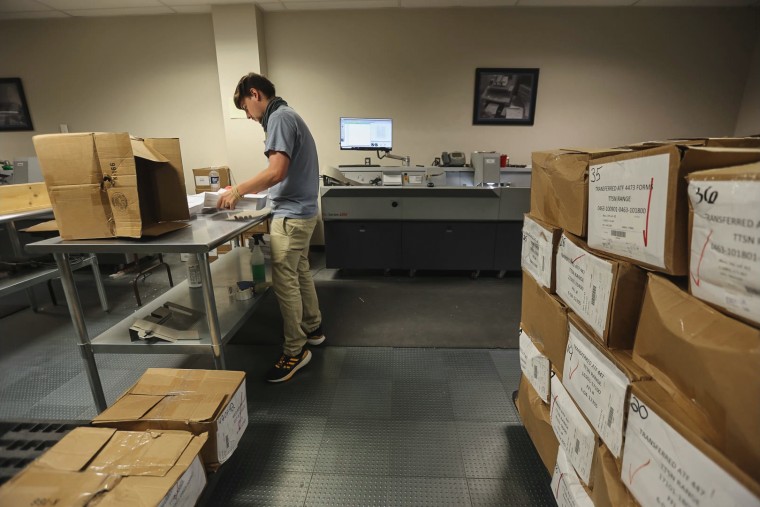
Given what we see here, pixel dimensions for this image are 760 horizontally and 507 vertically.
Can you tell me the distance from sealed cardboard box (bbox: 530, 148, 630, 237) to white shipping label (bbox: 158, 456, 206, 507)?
114cm

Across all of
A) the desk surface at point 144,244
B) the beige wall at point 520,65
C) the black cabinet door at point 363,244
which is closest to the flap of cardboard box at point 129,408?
the desk surface at point 144,244

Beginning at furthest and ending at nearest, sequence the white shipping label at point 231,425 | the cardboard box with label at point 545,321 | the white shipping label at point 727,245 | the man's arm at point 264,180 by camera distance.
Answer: the man's arm at point 264,180 → the white shipping label at point 231,425 → the cardboard box with label at point 545,321 → the white shipping label at point 727,245

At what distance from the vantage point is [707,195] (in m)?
0.48

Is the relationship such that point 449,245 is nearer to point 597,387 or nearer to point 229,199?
point 229,199

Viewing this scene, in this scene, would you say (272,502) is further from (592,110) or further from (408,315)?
(592,110)

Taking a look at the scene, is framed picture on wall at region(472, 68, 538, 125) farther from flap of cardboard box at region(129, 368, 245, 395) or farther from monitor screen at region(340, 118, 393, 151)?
flap of cardboard box at region(129, 368, 245, 395)

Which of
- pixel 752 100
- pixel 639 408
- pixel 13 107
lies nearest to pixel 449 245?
pixel 639 408

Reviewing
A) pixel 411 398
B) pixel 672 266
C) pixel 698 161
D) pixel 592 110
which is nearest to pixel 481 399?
pixel 411 398

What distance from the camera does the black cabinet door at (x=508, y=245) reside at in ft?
9.52

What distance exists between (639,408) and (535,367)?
52 centimetres

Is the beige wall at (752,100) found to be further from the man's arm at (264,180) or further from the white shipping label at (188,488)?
the white shipping label at (188,488)

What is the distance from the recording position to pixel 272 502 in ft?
3.63

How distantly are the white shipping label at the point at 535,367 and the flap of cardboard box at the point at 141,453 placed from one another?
1.03 m

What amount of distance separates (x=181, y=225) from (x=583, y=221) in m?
1.36
